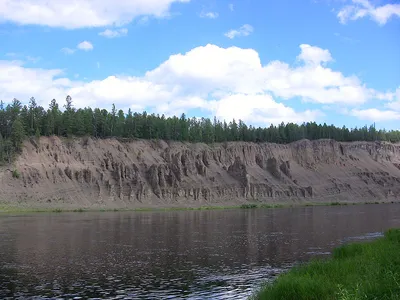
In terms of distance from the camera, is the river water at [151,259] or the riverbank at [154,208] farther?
the riverbank at [154,208]

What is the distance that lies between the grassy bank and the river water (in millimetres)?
3662

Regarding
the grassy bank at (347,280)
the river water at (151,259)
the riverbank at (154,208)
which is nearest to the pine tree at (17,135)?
the riverbank at (154,208)

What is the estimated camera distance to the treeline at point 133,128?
113 m

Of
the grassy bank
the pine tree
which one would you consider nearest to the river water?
the grassy bank

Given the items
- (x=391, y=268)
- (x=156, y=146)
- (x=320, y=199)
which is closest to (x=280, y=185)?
(x=320, y=199)

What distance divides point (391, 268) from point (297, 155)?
138140mm

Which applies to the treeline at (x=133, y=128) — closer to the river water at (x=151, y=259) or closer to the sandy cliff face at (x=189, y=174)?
the sandy cliff face at (x=189, y=174)

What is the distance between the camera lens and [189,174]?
410 ft

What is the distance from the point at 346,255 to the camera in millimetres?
29234

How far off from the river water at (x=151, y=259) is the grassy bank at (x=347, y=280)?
3.66 metres

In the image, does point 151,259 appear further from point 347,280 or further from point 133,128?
point 133,128

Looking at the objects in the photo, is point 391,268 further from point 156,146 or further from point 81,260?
point 156,146

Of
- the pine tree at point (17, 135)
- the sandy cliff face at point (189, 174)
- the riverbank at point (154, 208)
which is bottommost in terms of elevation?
the riverbank at point (154, 208)

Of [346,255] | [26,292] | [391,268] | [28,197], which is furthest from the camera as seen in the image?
[28,197]
